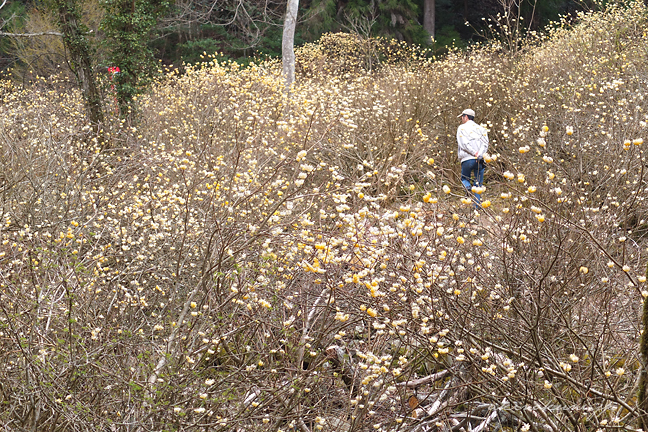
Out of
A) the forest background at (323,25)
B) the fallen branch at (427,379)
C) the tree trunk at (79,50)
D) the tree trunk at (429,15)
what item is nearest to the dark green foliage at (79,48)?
the tree trunk at (79,50)

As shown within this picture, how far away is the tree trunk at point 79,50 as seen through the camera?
892 centimetres

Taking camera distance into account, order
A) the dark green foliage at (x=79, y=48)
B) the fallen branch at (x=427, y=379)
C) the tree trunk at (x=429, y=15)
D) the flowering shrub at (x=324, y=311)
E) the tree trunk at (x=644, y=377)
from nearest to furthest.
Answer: the tree trunk at (x=644, y=377) → the flowering shrub at (x=324, y=311) → the fallen branch at (x=427, y=379) → the dark green foliage at (x=79, y=48) → the tree trunk at (x=429, y=15)

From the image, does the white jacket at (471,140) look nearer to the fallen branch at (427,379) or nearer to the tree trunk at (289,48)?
the fallen branch at (427,379)

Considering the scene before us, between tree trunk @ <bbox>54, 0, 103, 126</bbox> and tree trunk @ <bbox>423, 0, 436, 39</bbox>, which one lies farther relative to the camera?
tree trunk @ <bbox>423, 0, 436, 39</bbox>

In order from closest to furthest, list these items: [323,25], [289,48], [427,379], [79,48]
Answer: [427,379] → [79,48] → [289,48] → [323,25]

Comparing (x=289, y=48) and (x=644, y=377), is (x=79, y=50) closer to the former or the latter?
(x=289, y=48)

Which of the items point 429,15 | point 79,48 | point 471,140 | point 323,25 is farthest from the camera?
point 429,15

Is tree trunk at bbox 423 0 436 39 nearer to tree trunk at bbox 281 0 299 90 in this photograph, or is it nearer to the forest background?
the forest background

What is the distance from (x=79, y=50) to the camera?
29.7 ft

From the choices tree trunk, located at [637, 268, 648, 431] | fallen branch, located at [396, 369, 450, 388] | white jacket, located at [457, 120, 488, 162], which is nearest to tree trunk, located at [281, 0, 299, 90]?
white jacket, located at [457, 120, 488, 162]

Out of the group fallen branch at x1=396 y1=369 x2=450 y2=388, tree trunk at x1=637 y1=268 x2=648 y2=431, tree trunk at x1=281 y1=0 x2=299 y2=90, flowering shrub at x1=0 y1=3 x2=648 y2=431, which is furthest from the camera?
tree trunk at x1=281 y1=0 x2=299 y2=90

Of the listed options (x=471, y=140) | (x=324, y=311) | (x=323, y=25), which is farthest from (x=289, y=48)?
(x=324, y=311)

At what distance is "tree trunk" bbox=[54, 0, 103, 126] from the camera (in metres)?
8.92

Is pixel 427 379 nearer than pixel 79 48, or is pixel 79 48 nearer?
pixel 427 379
